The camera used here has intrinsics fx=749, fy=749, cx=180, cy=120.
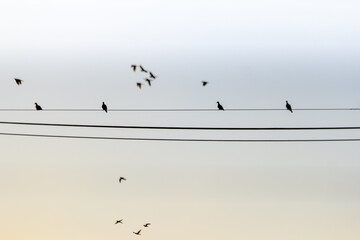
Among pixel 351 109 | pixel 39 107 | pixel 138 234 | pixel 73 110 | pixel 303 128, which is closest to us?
pixel 303 128

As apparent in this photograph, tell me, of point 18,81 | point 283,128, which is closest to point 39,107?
point 18,81

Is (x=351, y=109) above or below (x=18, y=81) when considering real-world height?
below

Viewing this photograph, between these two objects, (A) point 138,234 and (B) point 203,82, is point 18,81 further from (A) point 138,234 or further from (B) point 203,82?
(A) point 138,234

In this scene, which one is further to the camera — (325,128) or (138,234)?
(138,234)

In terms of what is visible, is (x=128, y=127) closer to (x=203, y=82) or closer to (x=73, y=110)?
(x=73, y=110)

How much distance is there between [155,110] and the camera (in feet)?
74.4

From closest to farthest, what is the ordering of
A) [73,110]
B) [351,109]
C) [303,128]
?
[303,128] < [351,109] < [73,110]

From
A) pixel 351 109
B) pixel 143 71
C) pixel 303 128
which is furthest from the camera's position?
pixel 143 71

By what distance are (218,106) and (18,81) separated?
7.75 metres

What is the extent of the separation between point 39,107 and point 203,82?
636 centimetres

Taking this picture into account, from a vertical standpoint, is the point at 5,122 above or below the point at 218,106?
below

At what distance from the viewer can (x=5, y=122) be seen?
22281mm

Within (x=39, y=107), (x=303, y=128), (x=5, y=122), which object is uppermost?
(x=39, y=107)

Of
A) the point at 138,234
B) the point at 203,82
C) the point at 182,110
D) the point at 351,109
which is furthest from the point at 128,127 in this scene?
the point at 138,234
